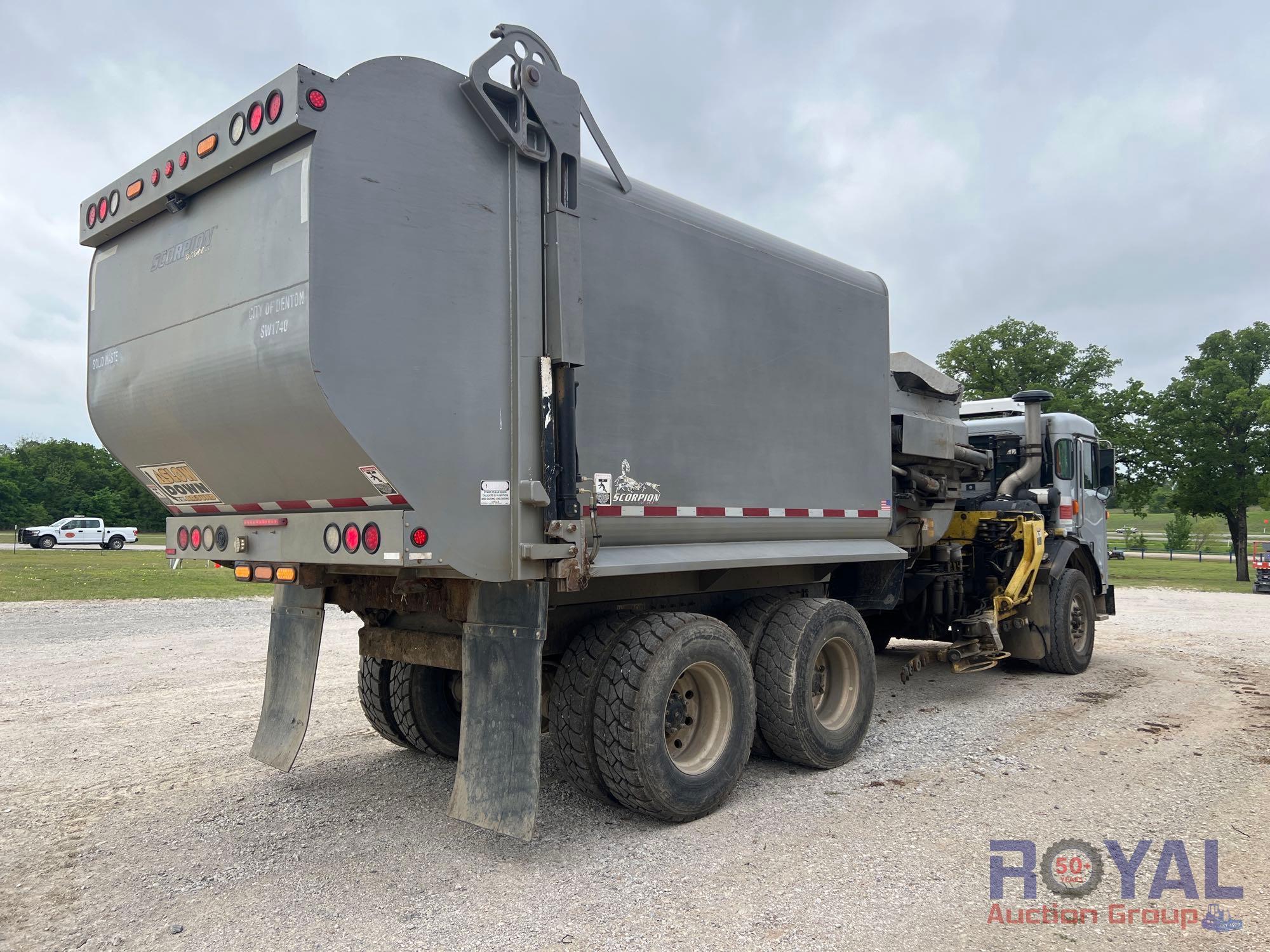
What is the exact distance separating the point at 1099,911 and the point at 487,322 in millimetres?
3928

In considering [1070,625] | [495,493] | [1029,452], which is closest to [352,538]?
[495,493]

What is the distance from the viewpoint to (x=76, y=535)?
42.6 meters

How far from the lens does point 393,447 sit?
410cm

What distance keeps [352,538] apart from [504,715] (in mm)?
1197

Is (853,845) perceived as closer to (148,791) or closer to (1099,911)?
(1099,911)

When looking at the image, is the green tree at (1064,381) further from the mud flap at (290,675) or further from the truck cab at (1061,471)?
the mud flap at (290,675)

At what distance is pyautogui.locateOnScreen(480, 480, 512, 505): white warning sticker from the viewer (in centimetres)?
438

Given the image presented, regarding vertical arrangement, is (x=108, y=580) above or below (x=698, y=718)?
below

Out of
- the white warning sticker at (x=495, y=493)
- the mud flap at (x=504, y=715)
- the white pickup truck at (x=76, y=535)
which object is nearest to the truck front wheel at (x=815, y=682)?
the mud flap at (x=504, y=715)

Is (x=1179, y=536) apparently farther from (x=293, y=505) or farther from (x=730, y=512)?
(x=293, y=505)

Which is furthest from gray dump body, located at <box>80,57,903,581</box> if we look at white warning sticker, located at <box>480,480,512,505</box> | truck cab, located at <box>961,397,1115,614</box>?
truck cab, located at <box>961,397,1115,614</box>

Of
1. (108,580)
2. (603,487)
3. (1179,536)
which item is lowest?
(108,580)

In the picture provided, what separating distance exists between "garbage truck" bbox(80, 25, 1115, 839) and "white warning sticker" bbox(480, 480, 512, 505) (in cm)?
1
